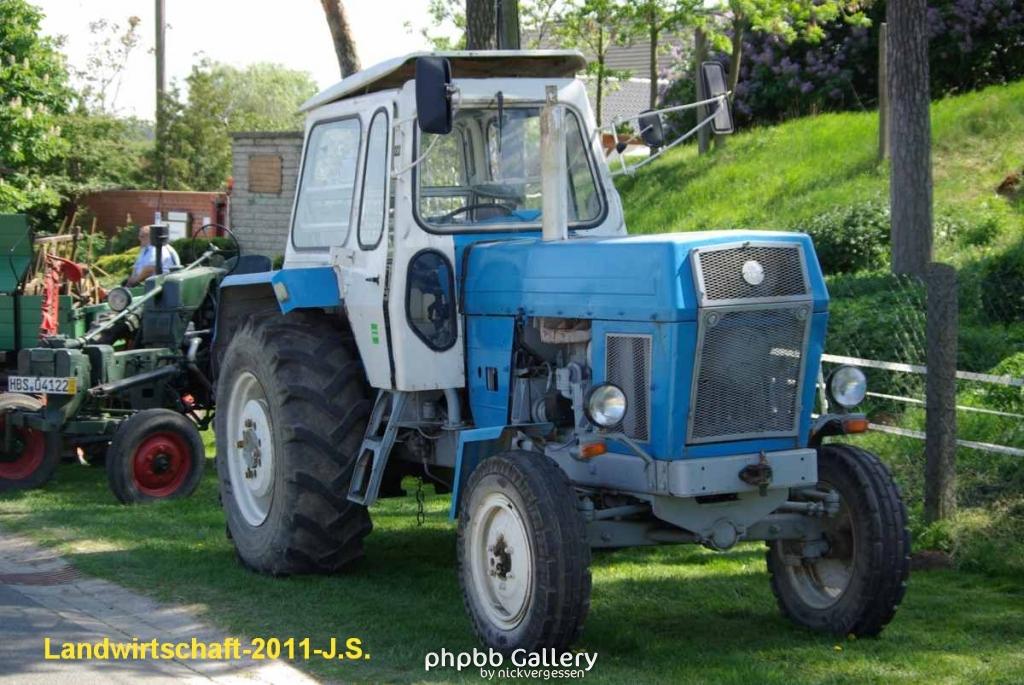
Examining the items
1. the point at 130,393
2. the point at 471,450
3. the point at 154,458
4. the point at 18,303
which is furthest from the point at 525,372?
the point at 18,303

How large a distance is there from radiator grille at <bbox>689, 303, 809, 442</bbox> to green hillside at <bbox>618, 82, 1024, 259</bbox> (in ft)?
27.2

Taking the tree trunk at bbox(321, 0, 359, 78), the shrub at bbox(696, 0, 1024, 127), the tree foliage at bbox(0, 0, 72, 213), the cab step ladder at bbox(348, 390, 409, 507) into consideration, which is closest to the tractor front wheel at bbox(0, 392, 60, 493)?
the cab step ladder at bbox(348, 390, 409, 507)

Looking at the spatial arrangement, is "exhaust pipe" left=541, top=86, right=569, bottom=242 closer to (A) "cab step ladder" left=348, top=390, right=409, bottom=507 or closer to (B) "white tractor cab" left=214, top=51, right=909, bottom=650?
(B) "white tractor cab" left=214, top=51, right=909, bottom=650

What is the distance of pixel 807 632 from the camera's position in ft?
23.1

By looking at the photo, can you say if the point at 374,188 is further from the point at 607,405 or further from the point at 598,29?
the point at 598,29

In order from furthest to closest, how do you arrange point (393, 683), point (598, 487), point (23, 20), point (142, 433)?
1. point (23, 20)
2. point (142, 433)
3. point (598, 487)
4. point (393, 683)

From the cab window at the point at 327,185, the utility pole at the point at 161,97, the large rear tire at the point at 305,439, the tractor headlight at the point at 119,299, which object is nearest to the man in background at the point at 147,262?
the tractor headlight at the point at 119,299

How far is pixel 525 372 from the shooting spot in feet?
23.9

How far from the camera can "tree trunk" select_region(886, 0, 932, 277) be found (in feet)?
41.3

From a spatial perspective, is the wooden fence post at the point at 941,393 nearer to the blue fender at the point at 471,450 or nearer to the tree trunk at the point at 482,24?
the blue fender at the point at 471,450

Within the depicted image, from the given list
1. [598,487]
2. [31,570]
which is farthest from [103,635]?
[598,487]

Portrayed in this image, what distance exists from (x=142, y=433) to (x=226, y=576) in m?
2.93

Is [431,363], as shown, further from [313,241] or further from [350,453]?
[313,241]

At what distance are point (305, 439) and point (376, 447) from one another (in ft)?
1.32
